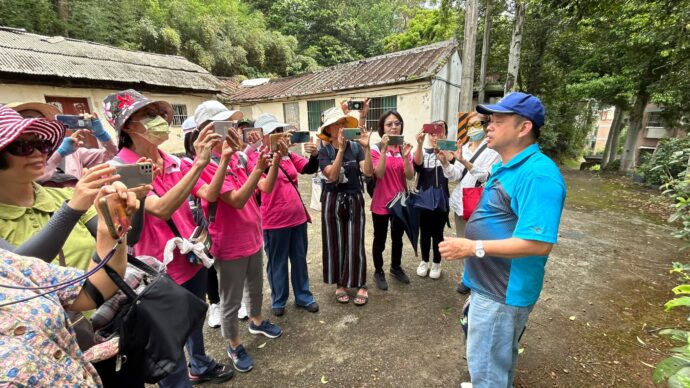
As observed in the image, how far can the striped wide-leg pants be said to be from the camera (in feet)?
10.8

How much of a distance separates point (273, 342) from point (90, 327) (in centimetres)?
181

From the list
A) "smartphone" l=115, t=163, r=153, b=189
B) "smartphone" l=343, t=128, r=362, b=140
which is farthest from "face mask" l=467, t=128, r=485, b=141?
"smartphone" l=115, t=163, r=153, b=189

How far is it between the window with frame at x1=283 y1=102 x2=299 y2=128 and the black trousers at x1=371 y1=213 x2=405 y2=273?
11683mm

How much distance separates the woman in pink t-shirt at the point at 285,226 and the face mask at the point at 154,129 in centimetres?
101

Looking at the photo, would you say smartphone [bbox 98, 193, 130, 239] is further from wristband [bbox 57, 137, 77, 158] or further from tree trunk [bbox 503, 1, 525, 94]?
tree trunk [bbox 503, 1, 525, 94]

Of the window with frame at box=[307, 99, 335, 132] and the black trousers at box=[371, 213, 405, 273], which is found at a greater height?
the window with frame at box=[307, 99, 335, 132]

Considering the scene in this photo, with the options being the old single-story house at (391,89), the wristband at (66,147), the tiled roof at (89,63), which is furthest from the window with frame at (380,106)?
the wristband at (66,147)

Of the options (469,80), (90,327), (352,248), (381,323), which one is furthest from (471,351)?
(469,80)

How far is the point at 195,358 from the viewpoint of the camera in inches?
94.5

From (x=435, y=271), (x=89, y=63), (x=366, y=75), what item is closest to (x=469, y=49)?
(x=366, y=75)

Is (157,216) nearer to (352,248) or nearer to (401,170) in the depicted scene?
(352,248)

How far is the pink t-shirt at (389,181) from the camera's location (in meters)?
3.61

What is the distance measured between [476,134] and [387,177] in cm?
105

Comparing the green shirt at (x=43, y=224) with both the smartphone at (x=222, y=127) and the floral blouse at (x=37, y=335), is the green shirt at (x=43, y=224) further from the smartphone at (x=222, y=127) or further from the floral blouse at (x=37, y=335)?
the smartphone at (x=222, y=127)
